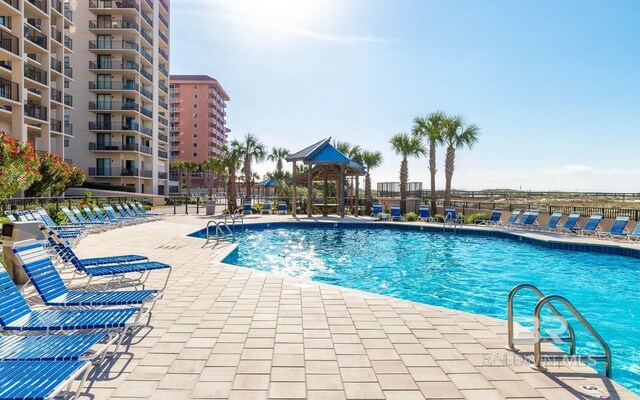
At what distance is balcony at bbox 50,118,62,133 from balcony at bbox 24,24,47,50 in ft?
19.3

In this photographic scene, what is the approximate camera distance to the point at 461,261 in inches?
453

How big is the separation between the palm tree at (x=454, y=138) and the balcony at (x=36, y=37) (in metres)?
31.1

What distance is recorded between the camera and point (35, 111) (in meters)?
29.8

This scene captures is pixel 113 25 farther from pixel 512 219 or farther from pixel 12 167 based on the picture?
pixel 512 219

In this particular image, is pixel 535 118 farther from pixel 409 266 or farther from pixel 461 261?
pixel 409 266

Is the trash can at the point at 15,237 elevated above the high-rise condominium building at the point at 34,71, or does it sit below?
below

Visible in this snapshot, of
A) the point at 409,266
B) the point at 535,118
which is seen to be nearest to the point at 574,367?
the point at 409,266

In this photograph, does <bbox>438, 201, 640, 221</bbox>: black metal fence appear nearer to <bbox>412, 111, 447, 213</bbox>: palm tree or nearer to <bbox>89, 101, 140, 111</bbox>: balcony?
<bbox>412, 111, 447, 213</bbox>: palm tree

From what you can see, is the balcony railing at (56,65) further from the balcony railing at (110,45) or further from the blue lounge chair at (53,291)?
the blue lounge chair at (53,291)

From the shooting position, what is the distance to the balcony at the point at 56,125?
32.9 meters

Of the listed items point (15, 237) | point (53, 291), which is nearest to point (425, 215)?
point (15, 237)

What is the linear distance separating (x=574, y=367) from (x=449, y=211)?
1656cm

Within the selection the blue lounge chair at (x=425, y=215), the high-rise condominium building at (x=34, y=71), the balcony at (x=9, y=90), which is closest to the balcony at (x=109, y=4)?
the high-rise condominium building at (x=34, y=71)

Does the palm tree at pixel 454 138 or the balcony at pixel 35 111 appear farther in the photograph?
the balcony at pixel 35 111
